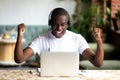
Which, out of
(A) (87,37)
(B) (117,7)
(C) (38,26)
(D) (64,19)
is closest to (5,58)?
(C) (38,26)

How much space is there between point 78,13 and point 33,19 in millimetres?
939

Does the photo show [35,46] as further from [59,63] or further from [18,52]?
[59,63]

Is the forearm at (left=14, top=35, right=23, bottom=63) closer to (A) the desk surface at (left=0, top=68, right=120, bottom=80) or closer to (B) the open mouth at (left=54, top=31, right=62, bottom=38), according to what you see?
(A) the desk surface at (left=0, top=68, right=120, bottom=80)

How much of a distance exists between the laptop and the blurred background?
9.80ft

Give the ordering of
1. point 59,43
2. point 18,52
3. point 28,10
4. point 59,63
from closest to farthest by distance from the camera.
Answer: point 59,63 < point 18,52 < point 59,43 < point 28,10

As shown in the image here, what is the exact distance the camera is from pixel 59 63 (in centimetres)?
220

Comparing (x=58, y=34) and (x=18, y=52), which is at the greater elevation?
(x=58, y=34)

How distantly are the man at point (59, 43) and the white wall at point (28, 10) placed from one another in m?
3.75

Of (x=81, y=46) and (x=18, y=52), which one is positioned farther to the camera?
(x=81, y=46)

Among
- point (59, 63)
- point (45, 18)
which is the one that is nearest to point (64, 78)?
point (59, 63)

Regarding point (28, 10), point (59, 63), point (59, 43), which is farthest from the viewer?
point (28, 10)

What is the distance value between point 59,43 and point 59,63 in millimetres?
329

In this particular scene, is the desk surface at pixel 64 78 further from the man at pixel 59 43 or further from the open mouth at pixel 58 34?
the open mouth at pixel 58 34

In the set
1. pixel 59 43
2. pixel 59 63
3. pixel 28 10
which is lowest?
pixel 59 63
